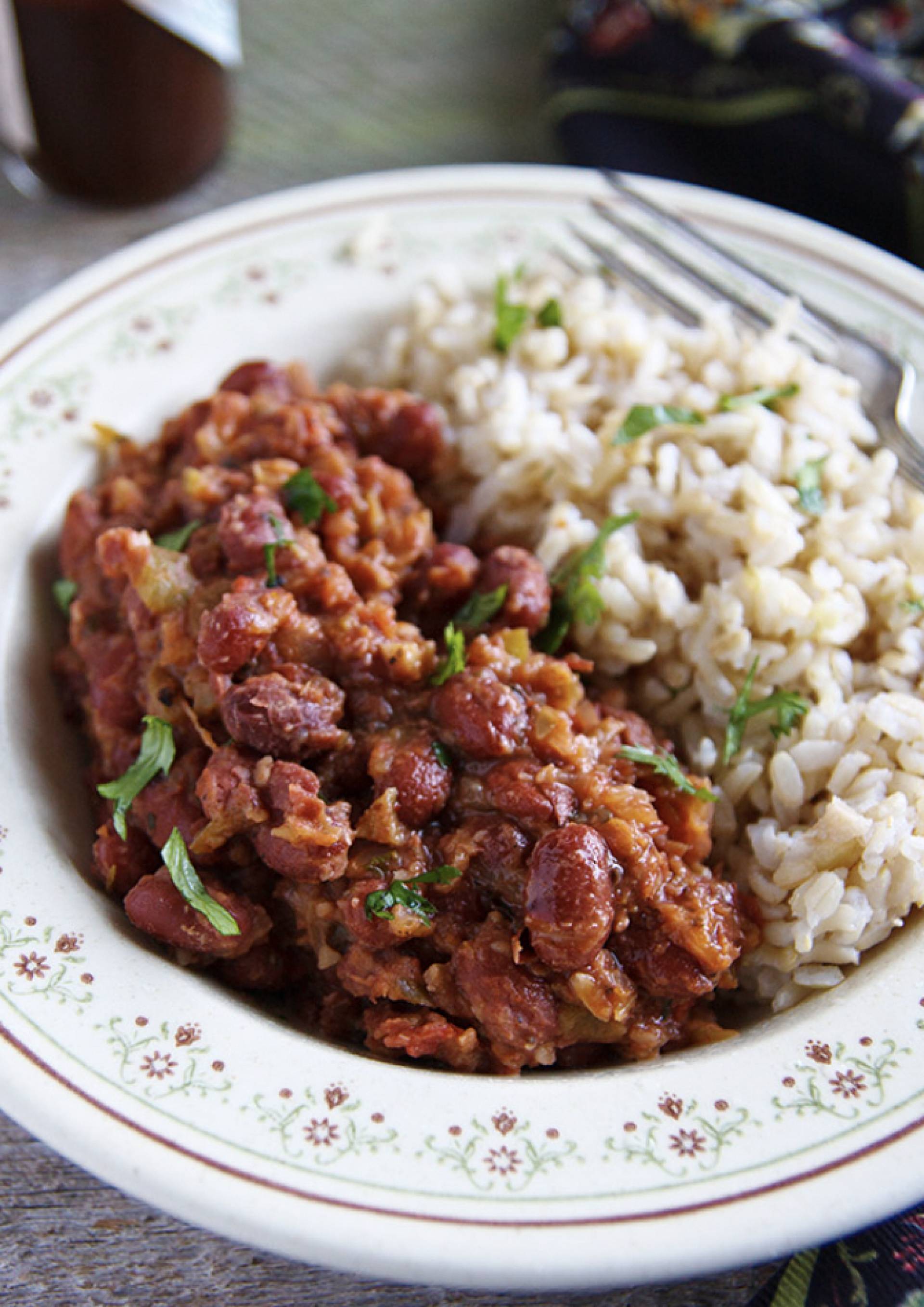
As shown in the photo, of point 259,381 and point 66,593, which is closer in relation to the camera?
point 66,593

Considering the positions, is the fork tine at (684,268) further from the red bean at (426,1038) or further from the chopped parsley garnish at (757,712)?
the red bean at (426,1038)

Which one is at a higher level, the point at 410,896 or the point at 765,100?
the point at 765,100

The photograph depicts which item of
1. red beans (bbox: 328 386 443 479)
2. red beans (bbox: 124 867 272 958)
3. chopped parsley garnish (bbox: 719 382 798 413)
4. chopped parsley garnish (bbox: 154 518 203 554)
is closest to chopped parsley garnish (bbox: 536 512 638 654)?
chopped parsley garnish (bbox: 719 382 798 413)

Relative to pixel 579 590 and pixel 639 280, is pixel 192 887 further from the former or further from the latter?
pixel 639 280

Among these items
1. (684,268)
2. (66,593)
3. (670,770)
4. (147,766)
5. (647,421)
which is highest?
(684,268)

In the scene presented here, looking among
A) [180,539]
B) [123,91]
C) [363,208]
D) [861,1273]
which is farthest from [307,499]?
[123,91]

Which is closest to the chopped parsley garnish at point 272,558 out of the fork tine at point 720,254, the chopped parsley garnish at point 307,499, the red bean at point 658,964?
the chopped parsley garnish at point 307,499
